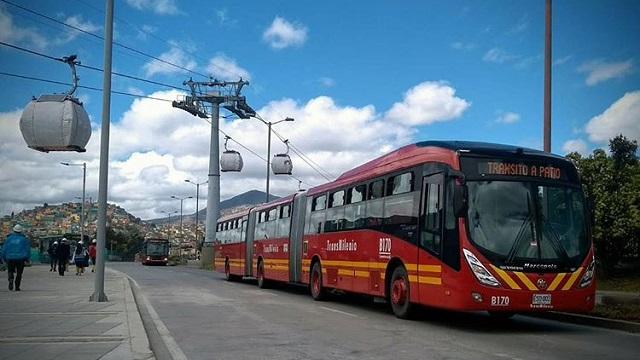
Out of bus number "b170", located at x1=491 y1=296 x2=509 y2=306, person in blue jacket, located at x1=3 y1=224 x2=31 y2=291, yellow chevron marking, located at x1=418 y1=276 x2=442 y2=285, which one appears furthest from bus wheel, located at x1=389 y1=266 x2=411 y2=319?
person in blue jacket, located at x1=3 y1=224 x2=31 y2=291

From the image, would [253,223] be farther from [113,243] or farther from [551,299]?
[113,243]

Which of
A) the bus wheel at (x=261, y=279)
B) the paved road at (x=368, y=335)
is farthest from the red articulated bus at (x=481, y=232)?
the bus wheel at (x=261, y=279)

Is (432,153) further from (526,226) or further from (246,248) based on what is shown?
(246,248)

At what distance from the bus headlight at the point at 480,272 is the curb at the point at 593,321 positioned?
9.88 feet

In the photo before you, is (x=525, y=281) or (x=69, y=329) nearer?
(x=69, y=329)

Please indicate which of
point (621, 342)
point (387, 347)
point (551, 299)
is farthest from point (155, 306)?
point (621, 342)

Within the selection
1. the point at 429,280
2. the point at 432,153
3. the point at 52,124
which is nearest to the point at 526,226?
the point at 429,280

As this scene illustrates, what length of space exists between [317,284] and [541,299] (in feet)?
29.4

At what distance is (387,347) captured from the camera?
9.73 m

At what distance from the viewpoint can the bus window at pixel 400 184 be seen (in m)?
13.7

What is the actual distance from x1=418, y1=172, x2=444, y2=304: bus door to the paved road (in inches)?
33.3

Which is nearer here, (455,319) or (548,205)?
(548,205)

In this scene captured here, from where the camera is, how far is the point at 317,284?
19562 mm

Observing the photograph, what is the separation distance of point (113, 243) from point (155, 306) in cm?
11205
